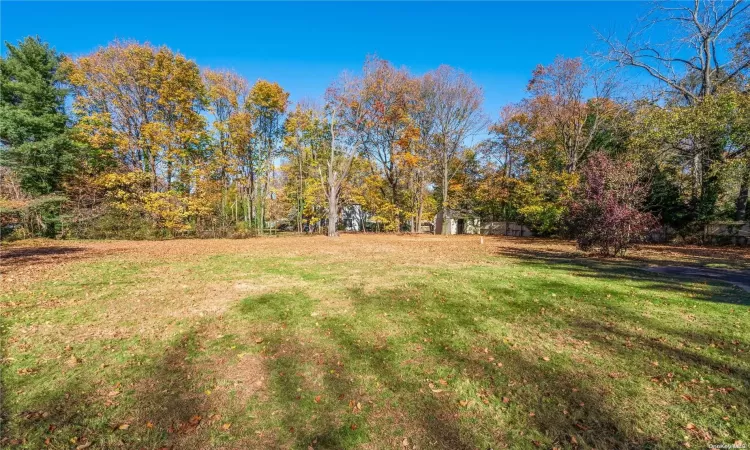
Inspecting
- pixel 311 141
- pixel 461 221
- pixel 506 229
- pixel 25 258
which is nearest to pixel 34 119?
pixel 25 258

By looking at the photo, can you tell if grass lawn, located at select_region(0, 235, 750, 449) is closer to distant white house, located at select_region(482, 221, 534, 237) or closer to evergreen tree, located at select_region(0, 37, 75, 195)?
evergreen tree, located at select_region(0, 37, 75, 195)

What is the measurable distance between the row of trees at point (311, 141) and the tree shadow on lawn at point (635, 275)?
164 centimetres

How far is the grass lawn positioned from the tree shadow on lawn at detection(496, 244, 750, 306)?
6.4 inches

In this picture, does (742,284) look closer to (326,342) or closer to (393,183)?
(326,342)

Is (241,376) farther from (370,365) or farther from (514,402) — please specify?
(514,402)

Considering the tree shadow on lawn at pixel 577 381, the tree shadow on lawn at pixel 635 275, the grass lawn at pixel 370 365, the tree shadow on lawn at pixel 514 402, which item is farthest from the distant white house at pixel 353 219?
the tree shadow on lawn at pixel 514 402

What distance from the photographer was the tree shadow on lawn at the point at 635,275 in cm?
677

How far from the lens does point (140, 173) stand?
67.6 ft

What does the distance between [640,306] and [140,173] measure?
2587 cm

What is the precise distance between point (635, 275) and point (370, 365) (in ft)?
29.9

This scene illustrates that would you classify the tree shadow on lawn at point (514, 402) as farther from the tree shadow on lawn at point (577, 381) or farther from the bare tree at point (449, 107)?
the bare tree at point (449, 107)

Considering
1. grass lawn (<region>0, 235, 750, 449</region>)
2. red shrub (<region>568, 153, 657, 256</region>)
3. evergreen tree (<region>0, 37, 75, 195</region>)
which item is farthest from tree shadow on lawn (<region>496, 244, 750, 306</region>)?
evergreen tree (<region>0, 37, 75, 195</region>)

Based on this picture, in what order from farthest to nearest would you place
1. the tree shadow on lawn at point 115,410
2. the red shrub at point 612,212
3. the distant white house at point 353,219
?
the distant white house at point 353,219 < the red shrub at point 612,212 < the tree shadow on lawn at point 115,410

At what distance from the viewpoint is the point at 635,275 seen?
8922 millimetres
